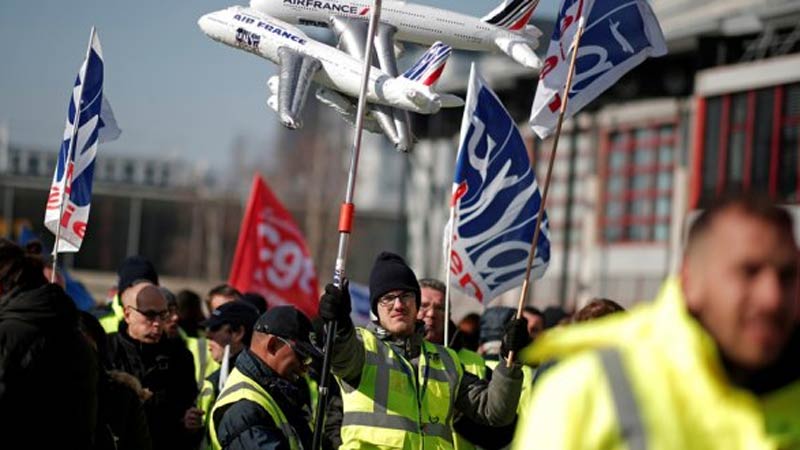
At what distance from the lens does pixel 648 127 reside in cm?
4147

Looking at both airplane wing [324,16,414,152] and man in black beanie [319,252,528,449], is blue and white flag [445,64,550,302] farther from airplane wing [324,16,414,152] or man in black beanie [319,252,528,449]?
man in black beanie [319,252,528,449]

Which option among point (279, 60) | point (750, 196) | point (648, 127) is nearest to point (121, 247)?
point (648, 127)

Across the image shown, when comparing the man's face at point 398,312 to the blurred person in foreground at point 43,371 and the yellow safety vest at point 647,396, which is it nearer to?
the blurred person in foreground at point 43,371

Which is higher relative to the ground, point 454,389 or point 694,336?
point 694,336

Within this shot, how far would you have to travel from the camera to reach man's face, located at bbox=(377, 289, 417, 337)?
6.90 metres

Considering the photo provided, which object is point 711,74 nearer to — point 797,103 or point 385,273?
point 797,103

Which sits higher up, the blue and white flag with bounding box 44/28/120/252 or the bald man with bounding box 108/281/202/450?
the blue and white flag with bounding box 44/28/120/252

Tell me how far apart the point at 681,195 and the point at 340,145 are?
4819 cm

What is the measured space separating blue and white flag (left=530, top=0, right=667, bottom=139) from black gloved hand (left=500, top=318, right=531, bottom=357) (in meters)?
1.77

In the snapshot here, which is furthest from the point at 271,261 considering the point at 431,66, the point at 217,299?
the point at 431,66

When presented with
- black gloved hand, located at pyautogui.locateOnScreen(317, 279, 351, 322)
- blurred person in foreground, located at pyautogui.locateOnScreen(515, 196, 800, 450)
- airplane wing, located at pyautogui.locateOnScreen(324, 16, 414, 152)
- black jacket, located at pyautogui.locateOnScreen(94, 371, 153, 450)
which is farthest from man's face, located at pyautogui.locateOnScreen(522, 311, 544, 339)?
blurred person in foreground, located at pyautogui.locateOnScreen(515, 196, 800, 450)

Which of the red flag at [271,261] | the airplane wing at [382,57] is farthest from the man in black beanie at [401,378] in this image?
the red flag at [271,261]

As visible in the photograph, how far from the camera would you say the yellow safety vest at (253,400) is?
6.79m

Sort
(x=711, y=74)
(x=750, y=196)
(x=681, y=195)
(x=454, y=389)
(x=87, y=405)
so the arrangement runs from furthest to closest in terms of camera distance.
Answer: (x=681, y=195)
(x=711, y=74)
(x=454, y=389)
(x=87, y=405)
(x=750, y=196)
